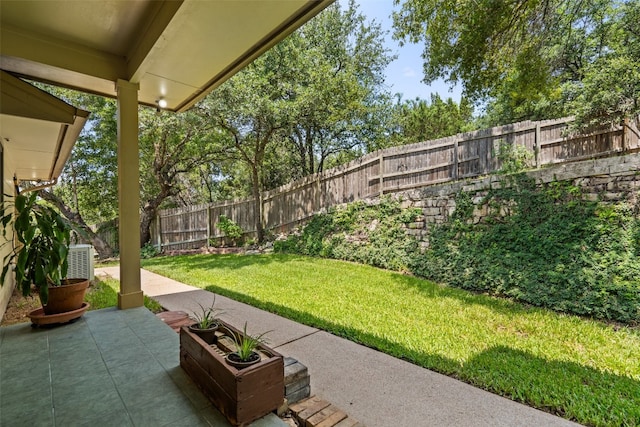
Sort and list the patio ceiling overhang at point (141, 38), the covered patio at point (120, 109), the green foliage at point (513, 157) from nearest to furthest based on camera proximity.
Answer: the covered patio at point (120, 109), the patio ceiling overhang at point (141, 38), the green foliage at point (513, 157)

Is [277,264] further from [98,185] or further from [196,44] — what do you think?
[98,185]

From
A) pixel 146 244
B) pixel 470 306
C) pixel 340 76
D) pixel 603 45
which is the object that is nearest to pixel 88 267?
pixel 470 306

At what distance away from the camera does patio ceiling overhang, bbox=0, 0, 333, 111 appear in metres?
2.15

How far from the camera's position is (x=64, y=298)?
2.76 meters

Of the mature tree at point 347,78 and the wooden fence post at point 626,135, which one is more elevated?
the mature tree at point 347,78

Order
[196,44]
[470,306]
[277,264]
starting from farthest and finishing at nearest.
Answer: [277,264] → [470,306] → [196,44]

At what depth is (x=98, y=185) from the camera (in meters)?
9.91

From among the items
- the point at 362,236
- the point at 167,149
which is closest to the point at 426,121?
the point at 362,236

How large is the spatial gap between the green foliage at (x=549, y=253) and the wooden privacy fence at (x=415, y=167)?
159cm

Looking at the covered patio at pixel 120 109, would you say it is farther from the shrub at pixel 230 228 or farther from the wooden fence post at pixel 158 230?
the wooden fence post at pixel 158 230

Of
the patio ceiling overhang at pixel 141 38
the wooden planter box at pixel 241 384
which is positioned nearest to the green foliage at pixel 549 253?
the wooden planter box at pixel 241 384

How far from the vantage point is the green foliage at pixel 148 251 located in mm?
9745

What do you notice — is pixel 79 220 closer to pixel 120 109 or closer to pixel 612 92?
pixel 120 109

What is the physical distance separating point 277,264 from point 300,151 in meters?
6.96
